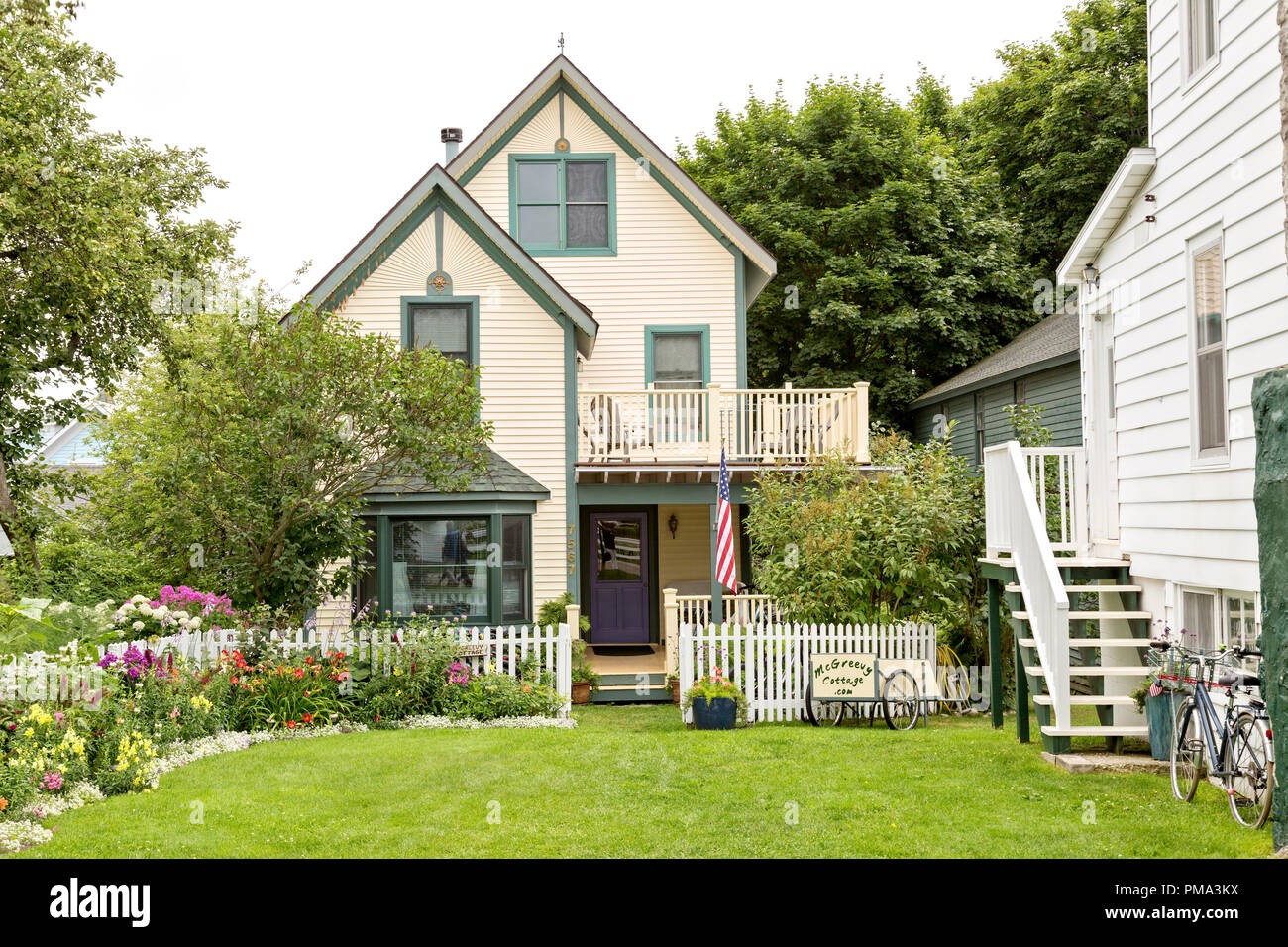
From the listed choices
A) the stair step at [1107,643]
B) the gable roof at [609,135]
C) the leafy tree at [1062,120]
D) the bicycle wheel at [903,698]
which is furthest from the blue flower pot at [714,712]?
the leafy tree at [1062,120]

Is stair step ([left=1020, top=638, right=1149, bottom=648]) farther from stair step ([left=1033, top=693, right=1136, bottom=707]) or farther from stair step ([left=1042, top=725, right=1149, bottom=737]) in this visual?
stair step ([left=1042, top=725, right=1149, bottom=737])

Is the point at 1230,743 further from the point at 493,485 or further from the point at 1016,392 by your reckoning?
the point at 1016,392

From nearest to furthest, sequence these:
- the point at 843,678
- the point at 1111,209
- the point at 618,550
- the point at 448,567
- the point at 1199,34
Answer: the point at 1199,34
the point at 1111,209
the point at 843,678
the point at 448,567
the point at 618,550

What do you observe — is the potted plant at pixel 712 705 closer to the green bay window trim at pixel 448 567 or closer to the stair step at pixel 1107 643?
the stair step at pixel 1107 643

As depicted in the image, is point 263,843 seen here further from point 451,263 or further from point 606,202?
point 606,202

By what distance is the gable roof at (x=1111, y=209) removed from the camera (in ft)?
32.0

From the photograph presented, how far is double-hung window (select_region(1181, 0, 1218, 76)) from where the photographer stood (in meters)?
8.73

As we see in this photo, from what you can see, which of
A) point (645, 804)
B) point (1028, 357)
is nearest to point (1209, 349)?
point (645, 804)

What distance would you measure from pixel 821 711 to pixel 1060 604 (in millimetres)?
4622

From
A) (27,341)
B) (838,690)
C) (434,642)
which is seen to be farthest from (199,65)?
(838,690)

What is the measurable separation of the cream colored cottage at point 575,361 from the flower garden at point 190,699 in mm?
2001

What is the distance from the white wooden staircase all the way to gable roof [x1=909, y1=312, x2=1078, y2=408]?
281 inches

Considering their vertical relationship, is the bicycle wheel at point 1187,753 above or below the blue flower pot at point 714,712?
above

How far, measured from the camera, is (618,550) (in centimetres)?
1977
